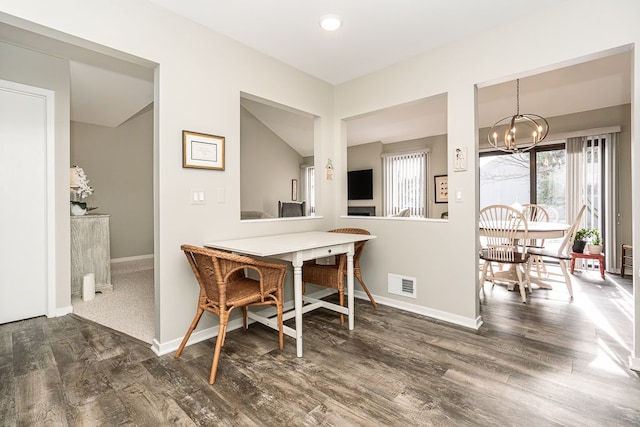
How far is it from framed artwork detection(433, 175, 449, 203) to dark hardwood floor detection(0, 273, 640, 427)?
11.2ft

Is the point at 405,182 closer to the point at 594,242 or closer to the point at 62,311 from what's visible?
the point at 594,242

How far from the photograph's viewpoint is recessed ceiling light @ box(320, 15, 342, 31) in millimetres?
2377

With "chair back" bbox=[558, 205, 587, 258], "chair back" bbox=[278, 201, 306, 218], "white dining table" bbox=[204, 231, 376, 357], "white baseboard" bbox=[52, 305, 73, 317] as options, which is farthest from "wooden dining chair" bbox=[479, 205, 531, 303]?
"white baseboard" bbox=[52, 305, 73, 317]

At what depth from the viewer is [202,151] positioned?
8.02 ft

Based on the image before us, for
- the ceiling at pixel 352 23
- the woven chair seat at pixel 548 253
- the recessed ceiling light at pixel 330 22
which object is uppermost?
the ceiling at pixel 352 23

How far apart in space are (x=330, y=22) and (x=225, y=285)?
6.99ft

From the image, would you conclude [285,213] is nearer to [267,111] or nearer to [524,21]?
[267,111]

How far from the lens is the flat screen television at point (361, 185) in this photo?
701 cm

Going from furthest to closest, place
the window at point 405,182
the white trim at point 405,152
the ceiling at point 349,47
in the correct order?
the window at point 405,182, the white trim at point 405,152, the ceiling at point 349,47

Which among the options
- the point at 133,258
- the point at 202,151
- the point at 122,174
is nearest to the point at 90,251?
the point at 133,258

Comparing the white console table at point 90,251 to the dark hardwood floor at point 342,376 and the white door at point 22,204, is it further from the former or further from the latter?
the dark hardwood floor at point 342,376

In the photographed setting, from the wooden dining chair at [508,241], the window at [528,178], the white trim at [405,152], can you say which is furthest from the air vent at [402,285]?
the white trim at [405,152]

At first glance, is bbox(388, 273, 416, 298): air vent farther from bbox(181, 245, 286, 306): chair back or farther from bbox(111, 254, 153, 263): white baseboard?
bbox(111, 254, 153, 263): white baseboard

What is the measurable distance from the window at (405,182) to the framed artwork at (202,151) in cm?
480
